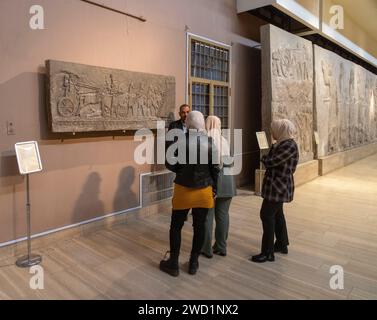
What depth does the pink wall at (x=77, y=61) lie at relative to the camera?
3723 millimetres

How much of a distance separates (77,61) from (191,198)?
261 cm

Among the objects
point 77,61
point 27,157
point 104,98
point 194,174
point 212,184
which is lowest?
point 212,184

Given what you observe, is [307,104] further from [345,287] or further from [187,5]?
[345,287]

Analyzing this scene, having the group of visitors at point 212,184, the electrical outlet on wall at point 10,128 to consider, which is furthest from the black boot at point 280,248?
the electrical outlet on wall at point 10,128

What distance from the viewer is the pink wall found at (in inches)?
147

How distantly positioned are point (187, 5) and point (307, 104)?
4.48 metres

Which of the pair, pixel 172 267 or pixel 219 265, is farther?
pixel 219 265

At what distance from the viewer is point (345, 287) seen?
313cm

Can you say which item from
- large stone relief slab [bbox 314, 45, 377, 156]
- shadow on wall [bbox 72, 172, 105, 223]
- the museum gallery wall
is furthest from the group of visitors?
large stone relief slab [bbox 314, 45, 377, 156]

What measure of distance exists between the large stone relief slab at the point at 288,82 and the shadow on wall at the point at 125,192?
349cm

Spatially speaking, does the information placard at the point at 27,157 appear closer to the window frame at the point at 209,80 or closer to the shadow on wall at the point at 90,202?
the shadow on wall at the point at 90,202

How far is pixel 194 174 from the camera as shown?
3.05 meters

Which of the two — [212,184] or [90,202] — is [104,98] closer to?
[90,202]

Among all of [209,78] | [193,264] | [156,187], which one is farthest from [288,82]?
[193,264]
